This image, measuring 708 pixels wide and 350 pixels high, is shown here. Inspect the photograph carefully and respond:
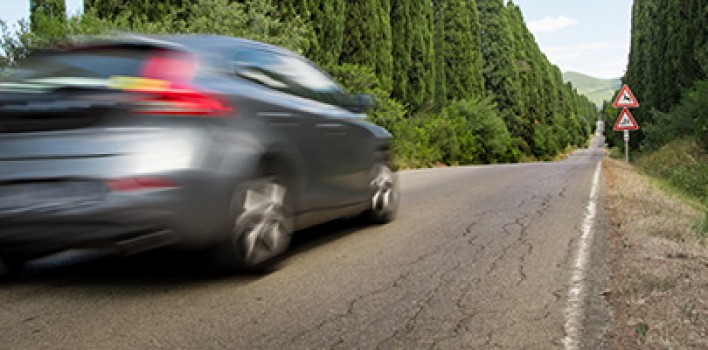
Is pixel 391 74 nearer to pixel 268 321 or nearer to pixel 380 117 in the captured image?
pixel 380 117

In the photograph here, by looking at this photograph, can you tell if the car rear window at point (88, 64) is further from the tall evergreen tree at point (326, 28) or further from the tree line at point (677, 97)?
the tall evergreen tree at point (326, 28)

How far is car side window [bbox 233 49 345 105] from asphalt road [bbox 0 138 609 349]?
135 cm

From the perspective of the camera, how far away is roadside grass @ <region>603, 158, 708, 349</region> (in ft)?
11.3

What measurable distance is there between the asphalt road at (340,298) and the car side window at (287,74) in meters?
1.35

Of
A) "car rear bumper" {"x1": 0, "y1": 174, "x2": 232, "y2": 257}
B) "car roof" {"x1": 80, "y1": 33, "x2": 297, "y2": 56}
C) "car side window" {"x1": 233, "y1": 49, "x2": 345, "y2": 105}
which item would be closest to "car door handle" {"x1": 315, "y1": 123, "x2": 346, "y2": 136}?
"car side window" {"x1": 233, "y1": 49, "x2": 345, "y2": 105}

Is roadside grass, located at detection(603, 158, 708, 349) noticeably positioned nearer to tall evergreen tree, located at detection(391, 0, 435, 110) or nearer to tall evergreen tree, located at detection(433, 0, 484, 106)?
tall evergreen tree, located at detection(391, 0, 435, 110)

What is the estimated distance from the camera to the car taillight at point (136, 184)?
3.87 metres

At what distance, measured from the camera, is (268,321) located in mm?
3756

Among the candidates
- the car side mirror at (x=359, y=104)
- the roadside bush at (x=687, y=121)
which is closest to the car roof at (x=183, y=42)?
the car side mirror at (x=359, y=104)

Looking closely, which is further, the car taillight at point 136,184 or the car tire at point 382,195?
the car tire at point 382,195

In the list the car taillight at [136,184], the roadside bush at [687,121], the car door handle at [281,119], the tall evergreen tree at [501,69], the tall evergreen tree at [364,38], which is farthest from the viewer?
the tall evergreen tree at [501,69]

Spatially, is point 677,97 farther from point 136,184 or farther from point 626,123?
point 136,184

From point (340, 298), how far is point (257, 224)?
826 mm

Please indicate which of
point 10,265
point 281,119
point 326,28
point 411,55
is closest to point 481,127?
point 411,55
